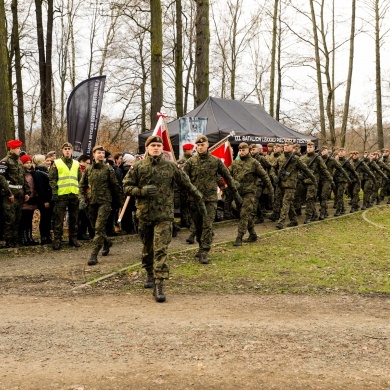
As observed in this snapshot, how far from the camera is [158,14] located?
57.3 feet

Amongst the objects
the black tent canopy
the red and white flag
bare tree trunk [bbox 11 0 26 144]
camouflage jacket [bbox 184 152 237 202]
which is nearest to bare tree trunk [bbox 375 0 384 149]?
the black tent canopy

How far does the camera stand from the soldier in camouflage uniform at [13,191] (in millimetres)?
10203

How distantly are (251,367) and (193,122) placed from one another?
10.5 m

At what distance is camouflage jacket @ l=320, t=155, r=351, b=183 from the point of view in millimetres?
15398

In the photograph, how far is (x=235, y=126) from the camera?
1700cm

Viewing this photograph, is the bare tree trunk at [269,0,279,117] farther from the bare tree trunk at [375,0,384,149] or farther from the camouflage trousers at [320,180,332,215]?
the camouflage trousers at [320,180,332,215]

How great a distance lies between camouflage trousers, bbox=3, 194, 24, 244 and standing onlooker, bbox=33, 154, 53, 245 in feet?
1.40

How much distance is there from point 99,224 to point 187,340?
14.3 feet

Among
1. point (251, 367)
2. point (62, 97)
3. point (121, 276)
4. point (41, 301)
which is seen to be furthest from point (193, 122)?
point (62, 97)

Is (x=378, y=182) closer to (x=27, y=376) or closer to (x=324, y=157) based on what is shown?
(x=324, y=157)

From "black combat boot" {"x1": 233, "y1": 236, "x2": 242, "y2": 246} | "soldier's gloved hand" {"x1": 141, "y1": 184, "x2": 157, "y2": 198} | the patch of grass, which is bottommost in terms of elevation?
the patch of grass

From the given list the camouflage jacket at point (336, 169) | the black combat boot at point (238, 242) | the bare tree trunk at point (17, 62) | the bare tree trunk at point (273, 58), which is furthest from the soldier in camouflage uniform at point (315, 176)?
the bare tree trunk at point (273, 58)

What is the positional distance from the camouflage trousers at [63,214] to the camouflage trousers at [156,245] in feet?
12.5

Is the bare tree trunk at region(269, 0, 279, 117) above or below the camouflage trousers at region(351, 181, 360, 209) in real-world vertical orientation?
above
